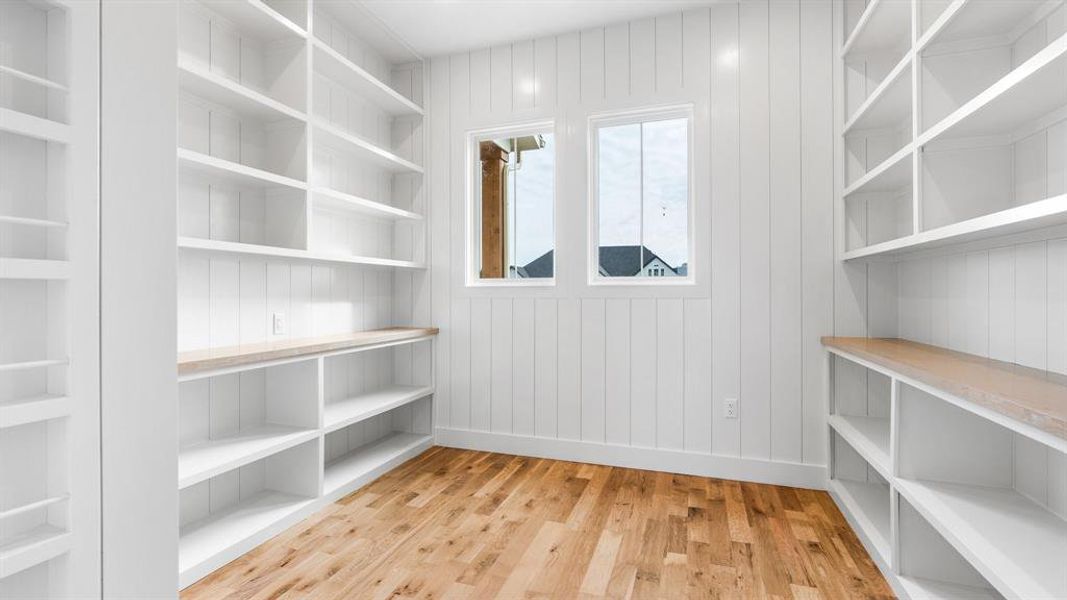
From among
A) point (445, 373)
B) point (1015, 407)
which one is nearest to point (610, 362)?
point (445, 373)

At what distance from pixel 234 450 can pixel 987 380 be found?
255 centimetres

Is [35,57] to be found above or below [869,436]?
above

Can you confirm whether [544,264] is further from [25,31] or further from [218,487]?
[25,31]

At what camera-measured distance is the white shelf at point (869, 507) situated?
6.13ft

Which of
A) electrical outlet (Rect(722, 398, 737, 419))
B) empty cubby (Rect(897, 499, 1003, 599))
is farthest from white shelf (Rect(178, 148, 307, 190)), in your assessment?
empty cubby (Rect(897, 499, 1003, 599))

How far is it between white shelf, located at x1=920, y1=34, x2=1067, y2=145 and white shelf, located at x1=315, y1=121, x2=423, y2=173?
2.54 metres

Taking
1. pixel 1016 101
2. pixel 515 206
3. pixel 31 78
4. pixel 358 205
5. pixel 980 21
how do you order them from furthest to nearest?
pixel 515 206
pixel 358 205
pixel 980 21
pixel 1016 101
pixel 31 78

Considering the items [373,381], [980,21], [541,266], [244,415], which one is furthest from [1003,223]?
[373,381]

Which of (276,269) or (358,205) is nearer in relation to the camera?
(276,269)

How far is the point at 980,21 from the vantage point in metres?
1.55

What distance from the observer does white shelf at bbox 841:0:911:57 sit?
6.85ft

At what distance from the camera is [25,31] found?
0.60 metres

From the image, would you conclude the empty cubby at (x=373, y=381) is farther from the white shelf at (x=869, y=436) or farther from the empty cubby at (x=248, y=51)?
the white shelf at (x=869, y=436)

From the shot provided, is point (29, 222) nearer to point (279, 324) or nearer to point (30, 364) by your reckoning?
point (30, 364)
